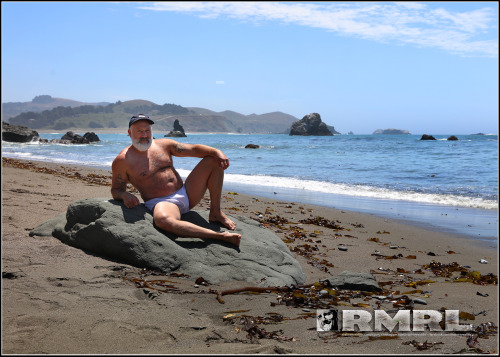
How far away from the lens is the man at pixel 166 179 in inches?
223

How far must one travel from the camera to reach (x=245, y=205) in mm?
10562

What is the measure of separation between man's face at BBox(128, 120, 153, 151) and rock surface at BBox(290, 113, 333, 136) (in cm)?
9828

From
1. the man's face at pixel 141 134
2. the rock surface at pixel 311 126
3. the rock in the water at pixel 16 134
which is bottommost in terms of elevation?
the man's face at pixel 141 134

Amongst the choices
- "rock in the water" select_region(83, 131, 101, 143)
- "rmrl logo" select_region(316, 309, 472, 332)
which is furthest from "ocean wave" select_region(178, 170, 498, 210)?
"rock in the water" select_region(83, 131, 101, 143)

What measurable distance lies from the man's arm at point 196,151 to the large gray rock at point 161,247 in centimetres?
84

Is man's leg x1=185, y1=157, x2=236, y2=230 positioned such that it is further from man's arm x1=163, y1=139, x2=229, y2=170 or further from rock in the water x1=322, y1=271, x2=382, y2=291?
rock in the water x1=322, y1=271, x2=382, y2=291

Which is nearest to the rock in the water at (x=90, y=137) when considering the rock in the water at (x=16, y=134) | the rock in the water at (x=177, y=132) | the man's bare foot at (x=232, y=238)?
the rock in the water at (x=16, y=134)

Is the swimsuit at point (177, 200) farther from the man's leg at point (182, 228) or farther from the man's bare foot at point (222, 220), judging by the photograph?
the man's bare foot at point (222, 220)

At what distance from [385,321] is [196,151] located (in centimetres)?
317

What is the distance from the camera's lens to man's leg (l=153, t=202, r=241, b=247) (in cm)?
559

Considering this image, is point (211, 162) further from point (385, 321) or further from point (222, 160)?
point (385, 321)

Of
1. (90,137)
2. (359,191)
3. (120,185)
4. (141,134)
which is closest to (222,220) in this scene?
(120,185)

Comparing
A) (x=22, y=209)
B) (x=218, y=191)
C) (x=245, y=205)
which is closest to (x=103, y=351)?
(x=218, y=191)

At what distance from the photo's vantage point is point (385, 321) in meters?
3.97
